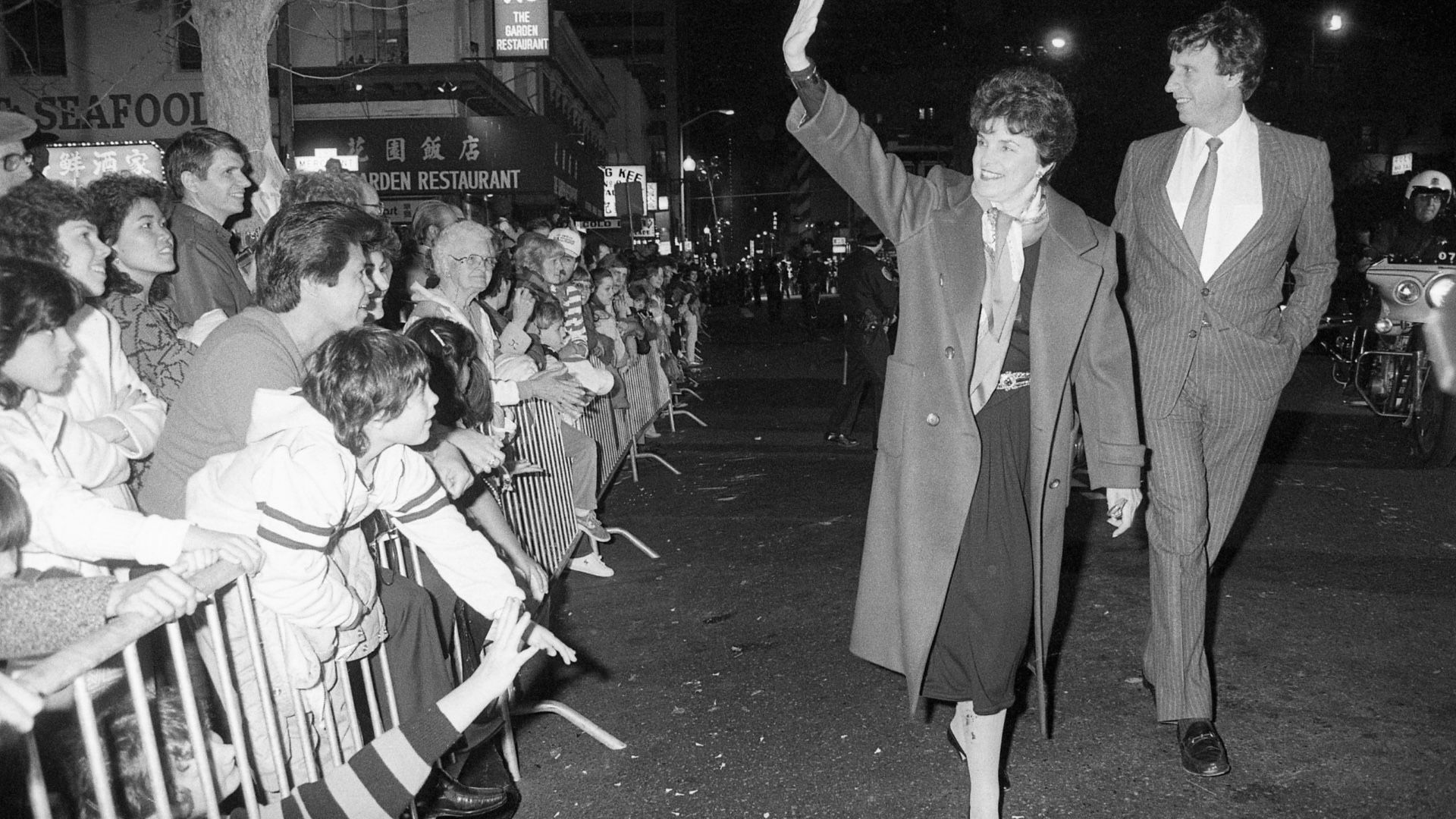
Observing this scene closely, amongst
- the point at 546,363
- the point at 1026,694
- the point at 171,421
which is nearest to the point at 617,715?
the point at 1026,694

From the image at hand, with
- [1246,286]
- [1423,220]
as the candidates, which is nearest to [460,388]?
[1246,286]

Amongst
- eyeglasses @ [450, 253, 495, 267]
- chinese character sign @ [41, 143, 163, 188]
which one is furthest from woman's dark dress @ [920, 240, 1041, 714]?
chinese character sign @ [41, 143, 163, 188]

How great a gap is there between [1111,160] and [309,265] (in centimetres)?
2792

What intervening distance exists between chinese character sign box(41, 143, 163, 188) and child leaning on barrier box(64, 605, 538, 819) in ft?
51.3

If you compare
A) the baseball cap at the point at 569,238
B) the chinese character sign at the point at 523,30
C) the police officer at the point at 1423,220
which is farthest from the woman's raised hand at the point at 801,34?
the chinese character sign at the point at 523,30

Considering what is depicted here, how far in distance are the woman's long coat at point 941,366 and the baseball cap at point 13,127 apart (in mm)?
3713

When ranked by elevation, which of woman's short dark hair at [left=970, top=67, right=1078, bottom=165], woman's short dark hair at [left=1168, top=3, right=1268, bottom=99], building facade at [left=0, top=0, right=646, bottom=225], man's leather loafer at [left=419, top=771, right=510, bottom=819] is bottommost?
man's leather loafer at [left=419, top=771, right=510, bottom=819]

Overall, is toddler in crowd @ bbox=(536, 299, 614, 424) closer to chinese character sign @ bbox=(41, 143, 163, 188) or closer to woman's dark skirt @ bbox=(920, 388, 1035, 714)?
woman's dark skirt @ bbox=(920, 388, 1035, 714)

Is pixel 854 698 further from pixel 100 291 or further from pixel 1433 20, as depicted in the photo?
pixel 1433 20

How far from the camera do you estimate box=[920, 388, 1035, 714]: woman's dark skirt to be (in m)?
3.34

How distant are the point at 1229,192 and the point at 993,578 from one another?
164 centimetres

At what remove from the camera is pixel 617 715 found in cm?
443

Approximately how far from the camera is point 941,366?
325cm

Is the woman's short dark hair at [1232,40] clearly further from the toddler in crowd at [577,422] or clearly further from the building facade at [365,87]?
the building facade at [365,87]
